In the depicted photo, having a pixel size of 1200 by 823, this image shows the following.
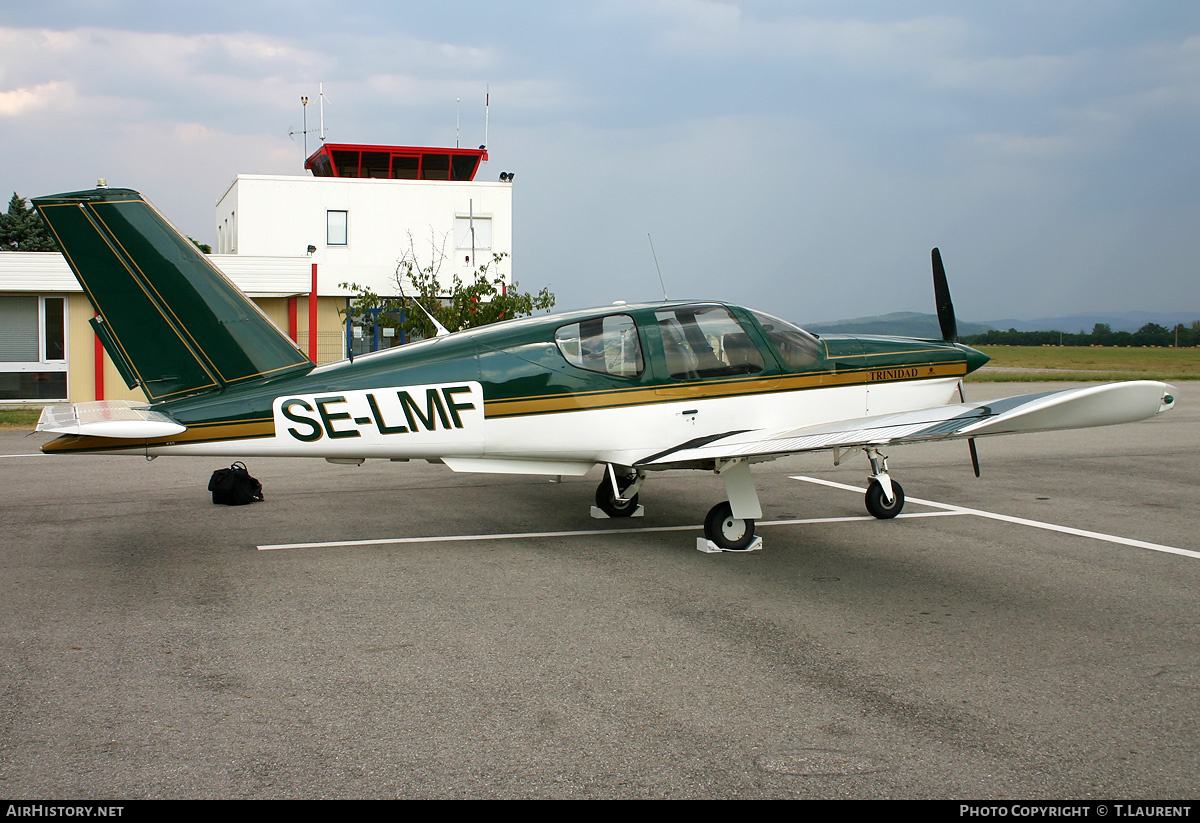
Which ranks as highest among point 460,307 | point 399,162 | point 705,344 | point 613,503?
point 399,162

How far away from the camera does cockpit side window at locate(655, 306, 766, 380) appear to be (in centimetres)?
778

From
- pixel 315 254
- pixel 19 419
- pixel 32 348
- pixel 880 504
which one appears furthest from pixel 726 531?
pixel 315 254

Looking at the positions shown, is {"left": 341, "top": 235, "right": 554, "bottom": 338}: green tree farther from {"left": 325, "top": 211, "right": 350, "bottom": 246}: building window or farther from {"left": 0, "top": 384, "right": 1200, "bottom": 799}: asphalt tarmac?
{"left": 0, "top": 384, "right": 1200, "bottom": 799}: asphalt tarmac

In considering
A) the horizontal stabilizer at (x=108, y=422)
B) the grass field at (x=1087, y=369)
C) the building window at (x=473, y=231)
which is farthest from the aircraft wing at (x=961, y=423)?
the building window at (x=473, y=231)

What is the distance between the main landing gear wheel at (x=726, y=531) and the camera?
7.53m

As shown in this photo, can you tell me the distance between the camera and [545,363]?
7527 mm

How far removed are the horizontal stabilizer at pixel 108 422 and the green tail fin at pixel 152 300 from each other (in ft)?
1.50

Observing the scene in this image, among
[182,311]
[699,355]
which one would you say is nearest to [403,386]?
[182,311]

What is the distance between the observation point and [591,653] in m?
5.06

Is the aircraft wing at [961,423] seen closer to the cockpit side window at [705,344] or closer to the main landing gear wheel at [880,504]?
the cockpit side window at [705,344]

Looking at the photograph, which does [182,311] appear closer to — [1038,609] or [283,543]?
[283,543]

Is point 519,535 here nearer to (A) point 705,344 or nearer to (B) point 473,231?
(A) point 705,344

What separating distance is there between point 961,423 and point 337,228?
31085 mm

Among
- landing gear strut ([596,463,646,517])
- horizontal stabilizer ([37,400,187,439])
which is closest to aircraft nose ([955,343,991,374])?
landing gear strut ([596,463,646,517])
